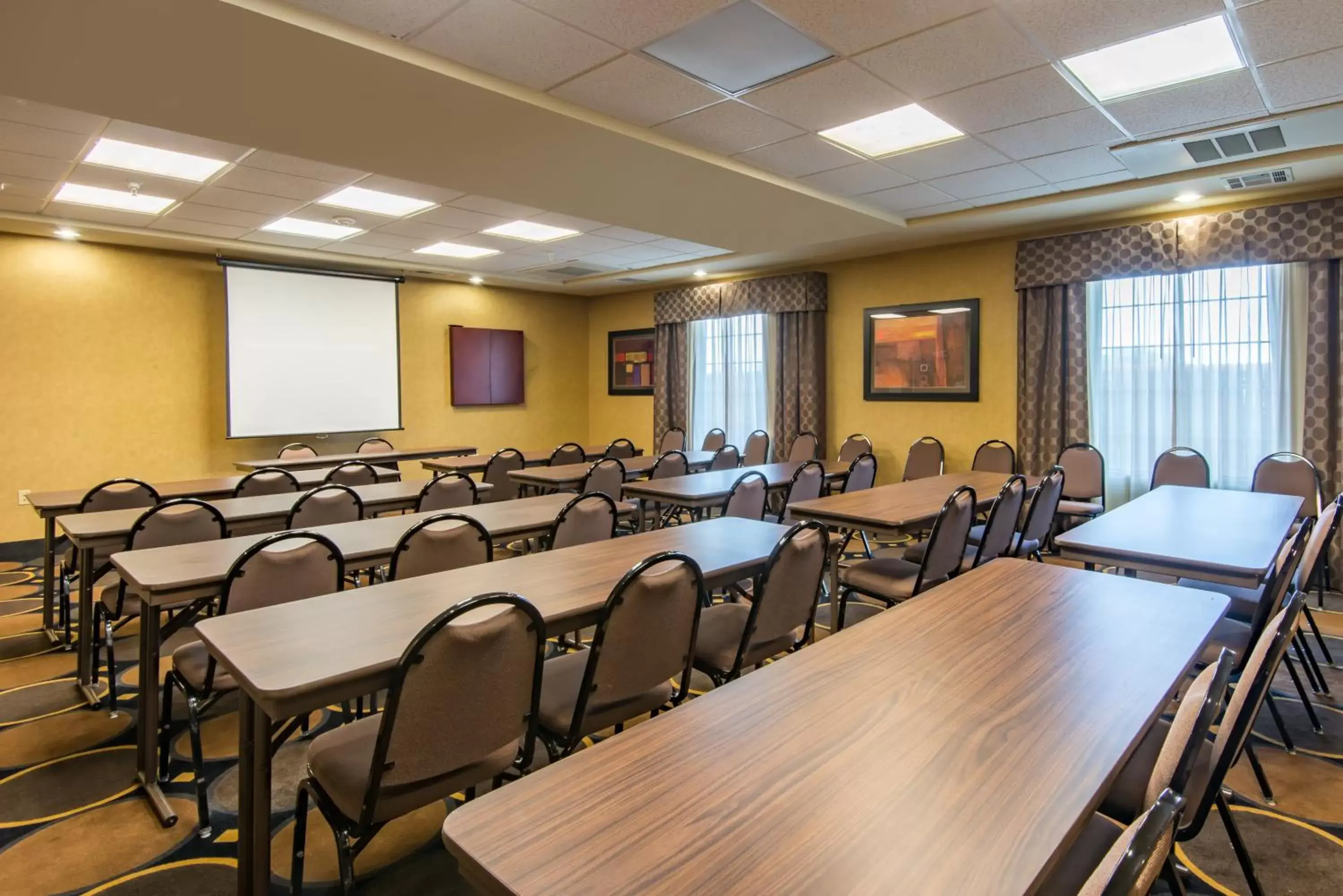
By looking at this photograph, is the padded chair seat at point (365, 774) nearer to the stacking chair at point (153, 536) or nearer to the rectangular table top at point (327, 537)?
the rectangular table top at point (327, 537)

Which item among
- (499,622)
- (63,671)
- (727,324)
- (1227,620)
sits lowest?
(63,671)

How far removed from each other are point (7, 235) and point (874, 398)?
7884mm

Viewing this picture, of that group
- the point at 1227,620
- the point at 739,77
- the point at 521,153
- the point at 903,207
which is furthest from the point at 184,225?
the point at 1227,620

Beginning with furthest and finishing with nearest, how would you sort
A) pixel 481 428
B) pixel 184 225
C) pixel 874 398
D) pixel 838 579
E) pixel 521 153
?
pixel 481 428
pixel 874 398
pixel 184 225
pixel 521 153
pixel 838 579

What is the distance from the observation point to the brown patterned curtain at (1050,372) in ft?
19.6

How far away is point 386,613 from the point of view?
2.04 m

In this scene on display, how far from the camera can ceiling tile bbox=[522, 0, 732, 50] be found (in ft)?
8.79

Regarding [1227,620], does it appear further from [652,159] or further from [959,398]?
[959,398]

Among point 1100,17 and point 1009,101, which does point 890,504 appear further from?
point 1100,17

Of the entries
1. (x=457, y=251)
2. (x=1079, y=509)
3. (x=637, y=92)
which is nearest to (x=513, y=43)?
(x=637, y=92)

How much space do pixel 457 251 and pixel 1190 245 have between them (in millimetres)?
6280

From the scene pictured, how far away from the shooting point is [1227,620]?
2.92 m

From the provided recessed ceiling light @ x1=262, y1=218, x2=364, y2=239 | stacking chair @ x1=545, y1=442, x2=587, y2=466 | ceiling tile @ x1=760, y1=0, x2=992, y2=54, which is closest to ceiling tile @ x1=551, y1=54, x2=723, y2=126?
ceiling tile @ x1=760, y1=0, x2=992, y2=54

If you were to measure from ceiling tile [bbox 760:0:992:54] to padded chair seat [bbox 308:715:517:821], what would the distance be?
2730 millimetres
